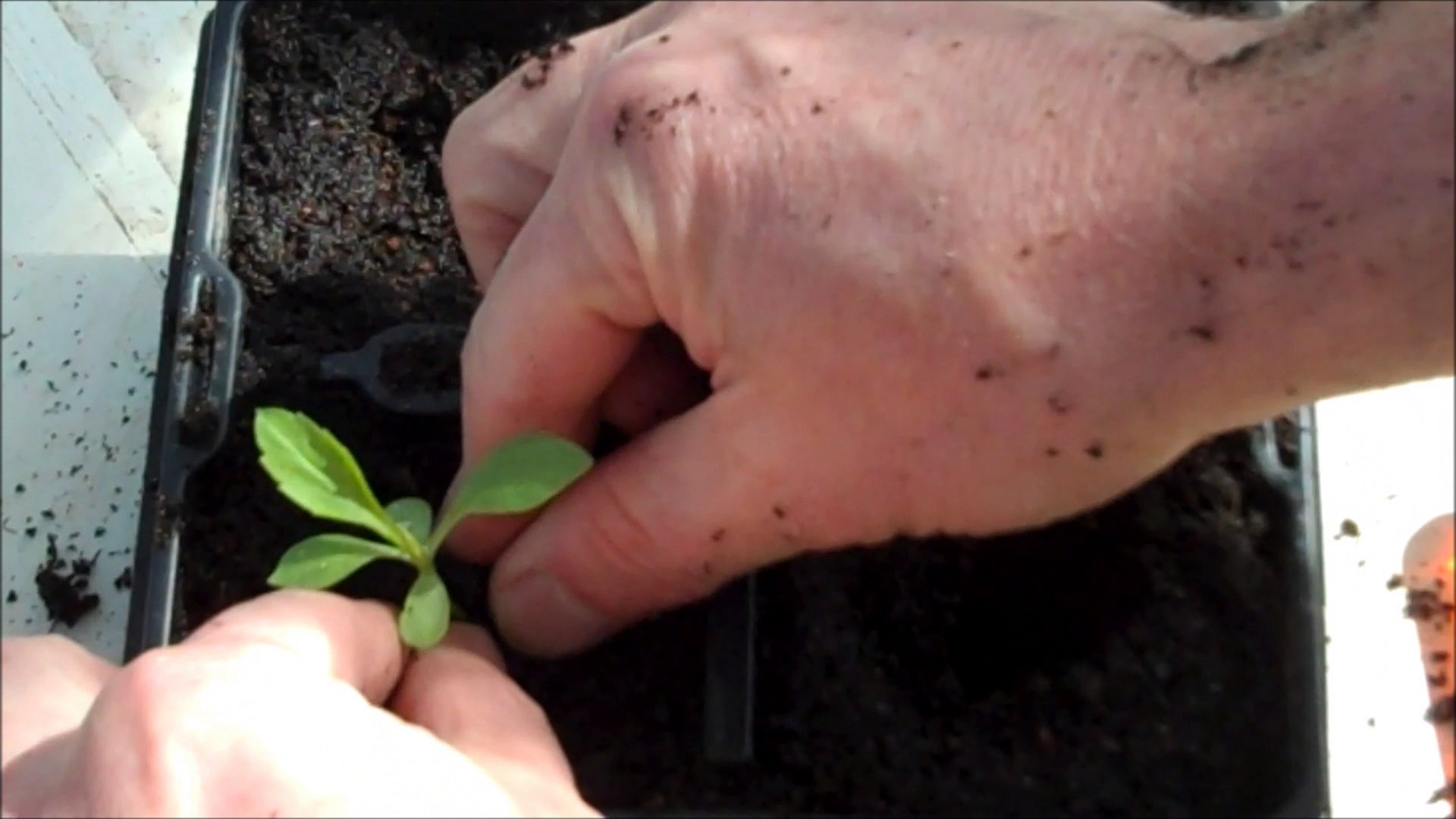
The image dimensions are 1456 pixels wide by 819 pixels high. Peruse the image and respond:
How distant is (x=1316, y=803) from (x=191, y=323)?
0.75m

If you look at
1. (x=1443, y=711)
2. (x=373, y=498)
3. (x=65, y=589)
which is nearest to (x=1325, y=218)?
(x=1443, y=711)

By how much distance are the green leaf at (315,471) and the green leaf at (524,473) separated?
0.19 feet

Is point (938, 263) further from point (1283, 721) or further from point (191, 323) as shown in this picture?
point (191, 323)

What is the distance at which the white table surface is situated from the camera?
0.96 m

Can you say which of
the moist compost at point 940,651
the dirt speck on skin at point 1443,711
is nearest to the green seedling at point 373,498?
the moist compost at point 940,651

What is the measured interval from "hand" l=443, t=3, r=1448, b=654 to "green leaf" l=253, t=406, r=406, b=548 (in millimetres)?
75

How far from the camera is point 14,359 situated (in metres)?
1.05

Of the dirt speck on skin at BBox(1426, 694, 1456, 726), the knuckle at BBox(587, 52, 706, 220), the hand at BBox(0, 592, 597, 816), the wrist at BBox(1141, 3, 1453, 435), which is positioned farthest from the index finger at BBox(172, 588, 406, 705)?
the dirt speck on skin at BBox(1426, 694, 1456, 726)

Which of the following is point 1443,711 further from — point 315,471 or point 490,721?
point 315,471

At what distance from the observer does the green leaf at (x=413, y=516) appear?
814 mm

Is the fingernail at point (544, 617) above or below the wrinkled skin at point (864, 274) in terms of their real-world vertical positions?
below

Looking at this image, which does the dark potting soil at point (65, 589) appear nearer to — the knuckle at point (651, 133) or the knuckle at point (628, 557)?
the knuckle at point (628, 557)

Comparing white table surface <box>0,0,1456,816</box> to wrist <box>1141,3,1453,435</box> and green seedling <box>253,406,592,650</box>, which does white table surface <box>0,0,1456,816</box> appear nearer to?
green seedling <box>253,406,592,650</box>

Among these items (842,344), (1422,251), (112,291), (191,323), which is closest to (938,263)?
(842,344)
